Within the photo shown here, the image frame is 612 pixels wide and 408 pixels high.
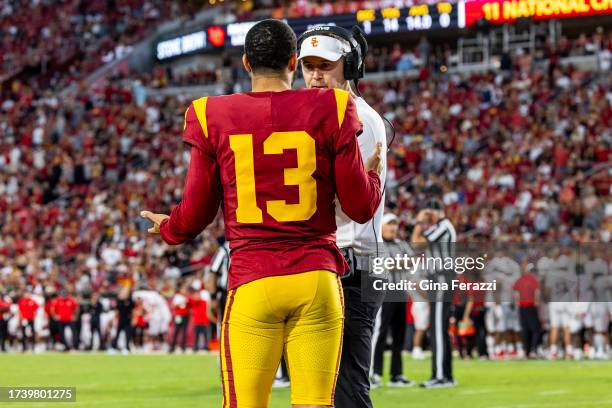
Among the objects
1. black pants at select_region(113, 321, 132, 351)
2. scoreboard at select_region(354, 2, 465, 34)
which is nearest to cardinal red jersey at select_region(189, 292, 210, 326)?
black pants at select_region(113, 321, 132, 351)

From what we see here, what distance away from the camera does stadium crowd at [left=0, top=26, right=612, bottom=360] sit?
892 inches

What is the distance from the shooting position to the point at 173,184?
2930 centimetres

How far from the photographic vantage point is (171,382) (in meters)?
13.1

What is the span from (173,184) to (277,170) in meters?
25.2

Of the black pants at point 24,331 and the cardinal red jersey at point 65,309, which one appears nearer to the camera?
the black pants at point 24,331

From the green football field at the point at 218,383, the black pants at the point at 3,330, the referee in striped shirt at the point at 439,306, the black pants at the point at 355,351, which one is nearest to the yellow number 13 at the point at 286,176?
the black pants at the point at 355,351

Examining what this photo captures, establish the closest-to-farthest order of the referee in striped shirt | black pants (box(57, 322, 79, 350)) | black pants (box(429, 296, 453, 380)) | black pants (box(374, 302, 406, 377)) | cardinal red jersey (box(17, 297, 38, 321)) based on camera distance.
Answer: the referee in striped shirt → black pants (box(429, 296, 453, 380)) → black pants (box(374, 302, 406, 377)) → black pants (box(57, 322, 79, 350)) → cardinal red jersey (box(17, 297, 38, 321))

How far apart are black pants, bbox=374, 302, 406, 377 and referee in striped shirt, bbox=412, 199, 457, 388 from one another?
52 cm

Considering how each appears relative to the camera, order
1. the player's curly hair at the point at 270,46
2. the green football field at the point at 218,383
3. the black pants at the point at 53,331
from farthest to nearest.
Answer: the black pants at the point at 53,331 → the green football field at the point at 218,383 → the player's curly hair at the point at 270,46

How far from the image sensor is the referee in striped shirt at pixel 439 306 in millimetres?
11289

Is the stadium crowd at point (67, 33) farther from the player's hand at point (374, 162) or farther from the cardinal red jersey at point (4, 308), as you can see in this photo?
the player's hand at point (374, 162)

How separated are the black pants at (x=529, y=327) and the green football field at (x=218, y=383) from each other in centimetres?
122

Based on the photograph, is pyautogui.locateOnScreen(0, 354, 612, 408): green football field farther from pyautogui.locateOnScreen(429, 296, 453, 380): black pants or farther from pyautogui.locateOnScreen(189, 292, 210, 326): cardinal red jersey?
pyautogui.locateOnScreen(189, 292, 210, 326): cardinal red jersey

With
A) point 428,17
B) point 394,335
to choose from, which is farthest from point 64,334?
point 428,17
